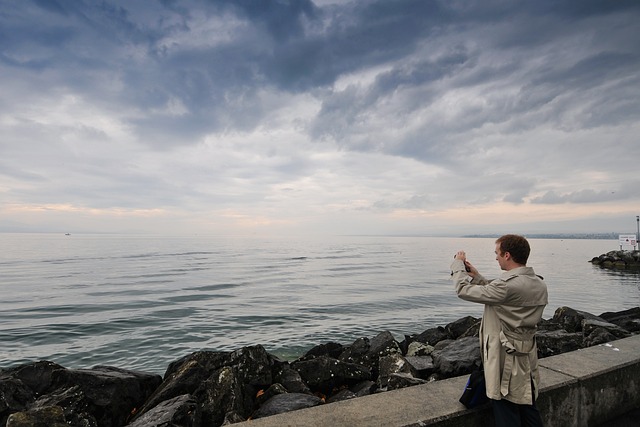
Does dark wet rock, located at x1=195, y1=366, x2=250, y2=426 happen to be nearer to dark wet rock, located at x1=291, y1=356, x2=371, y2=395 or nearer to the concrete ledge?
dark wet rock, located at x1=291, y1=356, x2=371, y2=395

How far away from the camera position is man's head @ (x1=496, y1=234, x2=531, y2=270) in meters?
3.23

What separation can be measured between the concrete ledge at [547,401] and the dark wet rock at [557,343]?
2388 millimetres

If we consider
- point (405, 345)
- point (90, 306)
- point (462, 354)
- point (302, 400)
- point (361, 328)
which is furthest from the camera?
point (90, 306)

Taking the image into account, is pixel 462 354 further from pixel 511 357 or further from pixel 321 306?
pixel 321 306

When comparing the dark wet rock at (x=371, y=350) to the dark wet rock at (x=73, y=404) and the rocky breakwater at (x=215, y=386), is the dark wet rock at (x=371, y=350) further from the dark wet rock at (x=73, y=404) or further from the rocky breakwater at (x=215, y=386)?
the dark wet rock at (x=73, y=404)

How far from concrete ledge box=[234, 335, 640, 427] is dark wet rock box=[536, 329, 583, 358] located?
2.39 metres

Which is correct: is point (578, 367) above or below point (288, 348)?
above

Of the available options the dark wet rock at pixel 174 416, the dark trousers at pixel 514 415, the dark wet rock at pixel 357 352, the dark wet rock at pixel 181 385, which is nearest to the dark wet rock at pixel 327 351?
the dark wet rock at pixel 357 352

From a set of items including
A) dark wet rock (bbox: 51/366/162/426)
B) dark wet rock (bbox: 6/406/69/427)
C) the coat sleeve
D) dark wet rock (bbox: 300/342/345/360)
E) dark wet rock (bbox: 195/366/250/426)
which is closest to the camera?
the coat sleeve

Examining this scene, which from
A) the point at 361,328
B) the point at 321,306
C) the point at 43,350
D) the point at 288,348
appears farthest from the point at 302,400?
the point at 321,306

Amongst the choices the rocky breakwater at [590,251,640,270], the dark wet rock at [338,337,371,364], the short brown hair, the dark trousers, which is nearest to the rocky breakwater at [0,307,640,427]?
the dark wet rock at [338,337,371,364]

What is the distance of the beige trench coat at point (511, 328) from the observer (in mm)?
3031

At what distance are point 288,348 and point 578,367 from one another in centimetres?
974

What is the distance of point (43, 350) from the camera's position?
42.1ft
